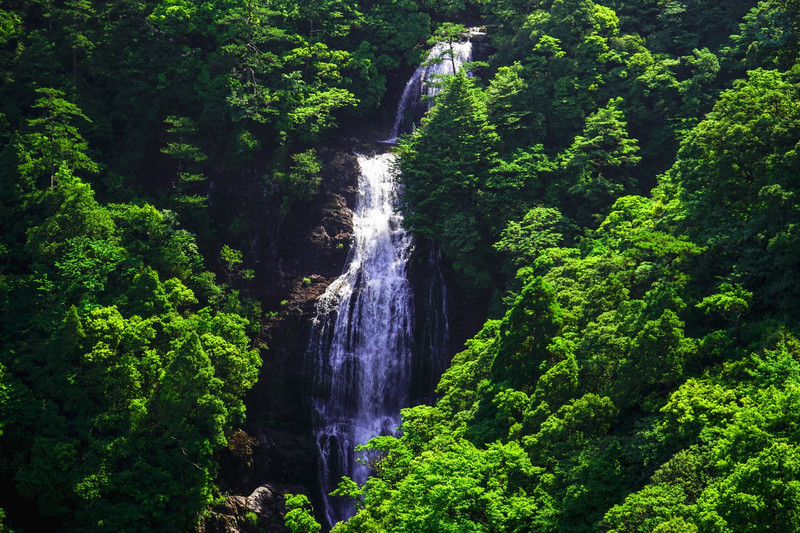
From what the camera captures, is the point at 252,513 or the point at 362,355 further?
the point at 362,355

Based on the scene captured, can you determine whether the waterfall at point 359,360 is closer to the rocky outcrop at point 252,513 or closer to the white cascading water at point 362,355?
the white cascading water at point 362,355

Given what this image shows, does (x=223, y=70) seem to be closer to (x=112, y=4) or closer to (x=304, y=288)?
(x=112, y=4)

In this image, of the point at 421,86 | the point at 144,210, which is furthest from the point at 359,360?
the point at 421,86

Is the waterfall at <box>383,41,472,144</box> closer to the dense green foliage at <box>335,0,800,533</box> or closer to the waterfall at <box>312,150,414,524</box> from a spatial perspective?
the dense green foliage at <box>335,0,800,533</box>

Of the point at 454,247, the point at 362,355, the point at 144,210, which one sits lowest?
the point at 362,355

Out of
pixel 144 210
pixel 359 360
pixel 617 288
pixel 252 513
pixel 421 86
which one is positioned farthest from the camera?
pixel 421 86

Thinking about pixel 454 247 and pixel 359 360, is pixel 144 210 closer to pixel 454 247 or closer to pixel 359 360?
pixel 359 360
